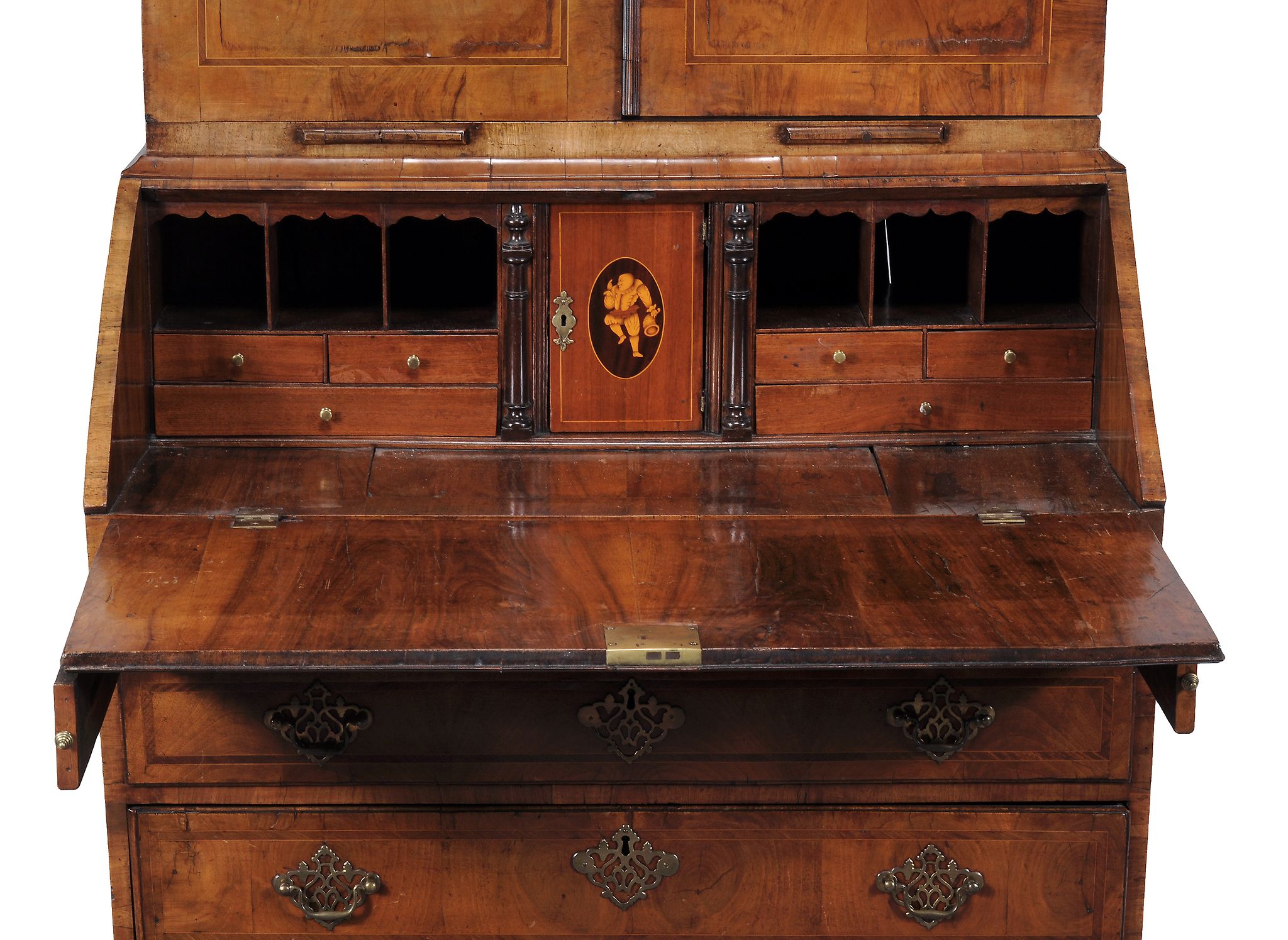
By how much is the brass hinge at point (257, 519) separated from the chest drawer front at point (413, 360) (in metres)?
0.42

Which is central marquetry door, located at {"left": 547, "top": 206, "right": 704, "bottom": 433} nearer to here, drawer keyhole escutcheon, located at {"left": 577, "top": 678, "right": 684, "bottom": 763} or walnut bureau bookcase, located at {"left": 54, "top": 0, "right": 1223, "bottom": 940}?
walnut bureau bookcase, located at {"left": 54, "top": 0, "right": 1223, "bottom": 940}

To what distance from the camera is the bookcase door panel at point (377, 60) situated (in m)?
4.71

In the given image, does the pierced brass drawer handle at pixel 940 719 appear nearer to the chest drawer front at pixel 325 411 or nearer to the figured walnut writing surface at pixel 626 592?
the figured walnut writing surface at pixel 626 592

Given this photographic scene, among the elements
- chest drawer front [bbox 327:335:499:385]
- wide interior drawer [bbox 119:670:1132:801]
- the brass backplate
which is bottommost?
wide interior drawer [bbox 119:670:1132:801]

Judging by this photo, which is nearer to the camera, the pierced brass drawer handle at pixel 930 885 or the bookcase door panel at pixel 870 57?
the pierced brass drawer handle at pixel 930 885

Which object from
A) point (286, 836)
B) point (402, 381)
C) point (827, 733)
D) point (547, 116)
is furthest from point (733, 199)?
point (286, 836)

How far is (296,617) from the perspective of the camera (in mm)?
4105

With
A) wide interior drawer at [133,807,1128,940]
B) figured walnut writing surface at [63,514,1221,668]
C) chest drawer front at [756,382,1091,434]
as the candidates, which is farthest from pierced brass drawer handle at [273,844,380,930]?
chest drawer front at [756,382,1091,434]

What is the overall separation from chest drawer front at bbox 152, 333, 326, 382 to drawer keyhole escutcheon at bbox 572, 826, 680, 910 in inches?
44.9

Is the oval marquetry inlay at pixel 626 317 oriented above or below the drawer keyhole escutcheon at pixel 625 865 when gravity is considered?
above

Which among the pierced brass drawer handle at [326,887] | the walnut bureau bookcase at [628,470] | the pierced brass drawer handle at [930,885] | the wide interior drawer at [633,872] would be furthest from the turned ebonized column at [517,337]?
the pierced brass drawer handle at [930,885]

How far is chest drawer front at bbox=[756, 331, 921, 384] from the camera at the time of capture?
4.86 m

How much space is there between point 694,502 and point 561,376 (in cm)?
44

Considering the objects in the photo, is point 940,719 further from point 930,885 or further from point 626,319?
point 626,319
